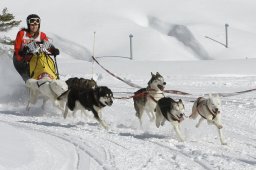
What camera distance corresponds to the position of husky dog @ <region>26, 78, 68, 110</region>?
961 centimetres

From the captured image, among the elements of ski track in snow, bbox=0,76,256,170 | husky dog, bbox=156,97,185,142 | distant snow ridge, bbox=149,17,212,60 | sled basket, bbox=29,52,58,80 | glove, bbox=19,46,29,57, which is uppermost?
distant snow ridge, bbox=149,17,212,60

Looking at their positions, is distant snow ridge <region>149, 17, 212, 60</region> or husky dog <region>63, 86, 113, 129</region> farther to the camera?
distant snow ridge <region>149, 17, 212, 60</region>

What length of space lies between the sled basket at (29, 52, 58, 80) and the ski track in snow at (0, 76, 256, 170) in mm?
732

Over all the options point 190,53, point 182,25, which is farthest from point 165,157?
point 182,25

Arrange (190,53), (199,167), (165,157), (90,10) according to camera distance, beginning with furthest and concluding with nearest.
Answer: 1. (90,10)
2. (190,53)
3. (165,157)
4. (199,167)

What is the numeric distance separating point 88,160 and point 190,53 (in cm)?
3873

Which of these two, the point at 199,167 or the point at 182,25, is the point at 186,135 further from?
the point at 182,25

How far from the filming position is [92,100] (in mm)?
8523

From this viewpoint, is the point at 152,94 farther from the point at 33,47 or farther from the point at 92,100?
the point at 33,47

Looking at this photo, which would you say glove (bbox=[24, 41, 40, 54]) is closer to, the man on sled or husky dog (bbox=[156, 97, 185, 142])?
the man on sled

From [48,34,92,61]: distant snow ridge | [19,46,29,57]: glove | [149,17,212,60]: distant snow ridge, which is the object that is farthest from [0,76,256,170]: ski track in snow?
[149,17,212,60]: distant snow ridge

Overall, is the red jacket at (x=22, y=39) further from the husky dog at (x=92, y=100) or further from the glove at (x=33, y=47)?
the husky dog at (x=92, y=100)

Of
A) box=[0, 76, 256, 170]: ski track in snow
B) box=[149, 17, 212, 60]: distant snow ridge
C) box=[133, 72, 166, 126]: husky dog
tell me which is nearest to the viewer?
box=[0, 76, 256, 170]: ski track in snow

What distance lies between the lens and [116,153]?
250 inches
